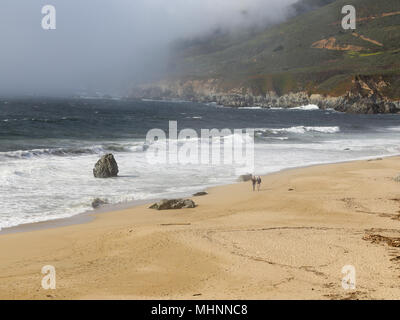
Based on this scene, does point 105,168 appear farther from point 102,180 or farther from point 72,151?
point 72,151

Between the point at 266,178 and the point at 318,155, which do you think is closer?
the point at 266,178

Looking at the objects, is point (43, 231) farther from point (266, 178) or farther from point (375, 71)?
point (375, 71)

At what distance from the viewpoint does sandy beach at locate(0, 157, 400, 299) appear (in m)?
9.20

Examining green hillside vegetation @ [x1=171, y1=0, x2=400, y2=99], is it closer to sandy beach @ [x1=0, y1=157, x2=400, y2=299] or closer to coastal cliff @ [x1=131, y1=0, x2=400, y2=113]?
coastal cliff @ [x1=131, y1=0, x2=400, y2=113]

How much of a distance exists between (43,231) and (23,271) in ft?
12.3

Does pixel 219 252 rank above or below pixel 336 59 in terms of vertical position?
below

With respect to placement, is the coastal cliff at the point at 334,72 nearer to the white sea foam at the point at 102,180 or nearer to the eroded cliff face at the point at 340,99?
the eroded cliff face at the point at 340,99

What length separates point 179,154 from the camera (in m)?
34.7

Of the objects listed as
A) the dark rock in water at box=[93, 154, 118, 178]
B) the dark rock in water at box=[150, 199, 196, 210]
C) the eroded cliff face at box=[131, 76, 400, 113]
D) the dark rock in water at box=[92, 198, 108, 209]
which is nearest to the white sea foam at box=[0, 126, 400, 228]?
the dark rock in water at box=[92, 198, 108, 209]

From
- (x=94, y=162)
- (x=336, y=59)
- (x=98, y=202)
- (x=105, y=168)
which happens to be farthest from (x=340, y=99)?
(x=98, y=202)

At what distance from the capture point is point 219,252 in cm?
1152

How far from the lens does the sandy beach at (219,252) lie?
9.20m
